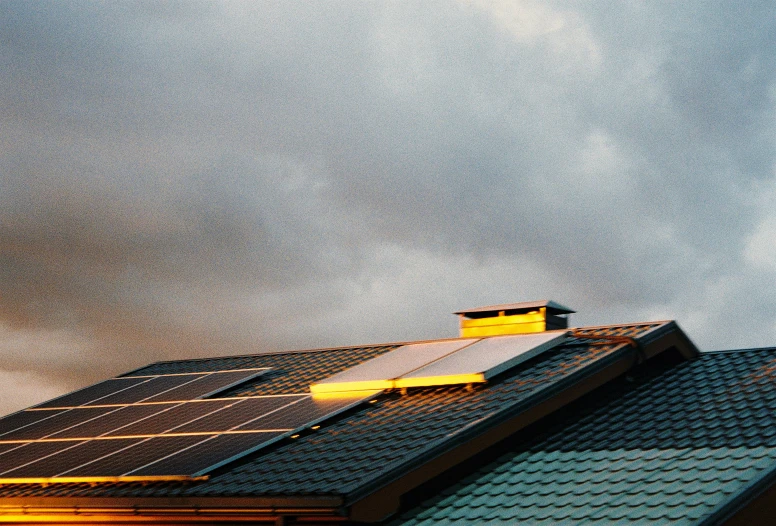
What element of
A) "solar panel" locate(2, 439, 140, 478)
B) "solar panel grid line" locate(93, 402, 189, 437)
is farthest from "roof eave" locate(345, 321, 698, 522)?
"solar panel grid line" locate(93, 402, 189, 437)

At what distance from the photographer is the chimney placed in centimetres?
2114

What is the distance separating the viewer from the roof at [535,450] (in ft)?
44.4

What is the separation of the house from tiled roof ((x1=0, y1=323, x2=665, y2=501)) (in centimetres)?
4

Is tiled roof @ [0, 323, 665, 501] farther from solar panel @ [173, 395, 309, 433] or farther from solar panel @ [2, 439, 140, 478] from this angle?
solar panel @ [173, 395, 309, 433]

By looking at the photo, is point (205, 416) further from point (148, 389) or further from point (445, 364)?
point (148, 389)

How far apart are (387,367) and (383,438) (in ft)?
→ 13.1

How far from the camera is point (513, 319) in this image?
21578 millimetres

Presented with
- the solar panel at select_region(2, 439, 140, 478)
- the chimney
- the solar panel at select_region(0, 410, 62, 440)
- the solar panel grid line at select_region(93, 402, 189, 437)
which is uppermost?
the solar panel at select_region(0, 410, 62, 440)

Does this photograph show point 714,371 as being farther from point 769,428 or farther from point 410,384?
point 410,384

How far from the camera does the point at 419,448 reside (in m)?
14.5

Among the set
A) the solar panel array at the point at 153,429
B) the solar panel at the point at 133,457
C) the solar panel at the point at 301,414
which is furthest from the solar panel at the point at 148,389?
the solar panel at the point at 301,414

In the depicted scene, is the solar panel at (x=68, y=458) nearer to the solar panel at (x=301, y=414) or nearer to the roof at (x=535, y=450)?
the roof at (x=535, y=450)

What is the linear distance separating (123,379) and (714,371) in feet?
48.5

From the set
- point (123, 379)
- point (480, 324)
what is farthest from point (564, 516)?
point (123, 379)
